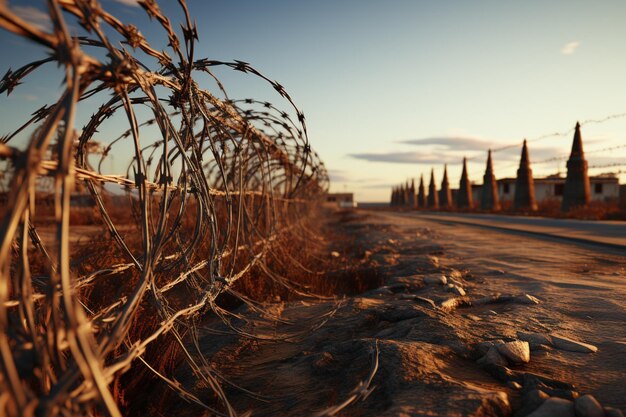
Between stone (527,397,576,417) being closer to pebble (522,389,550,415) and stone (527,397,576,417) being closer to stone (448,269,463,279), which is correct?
pebble (522,389,550,415)

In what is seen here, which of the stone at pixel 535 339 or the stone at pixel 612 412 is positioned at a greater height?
the stone at pixel 612 412

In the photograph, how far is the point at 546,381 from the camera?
144cm

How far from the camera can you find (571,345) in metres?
1.79

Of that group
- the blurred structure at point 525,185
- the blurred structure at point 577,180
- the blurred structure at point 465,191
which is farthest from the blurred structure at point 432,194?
the blurred structure at point 577,180

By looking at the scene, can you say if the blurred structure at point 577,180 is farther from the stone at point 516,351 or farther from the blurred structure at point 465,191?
the stone at point 516,351

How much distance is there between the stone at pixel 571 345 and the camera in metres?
1.75

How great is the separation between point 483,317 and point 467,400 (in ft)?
3.84

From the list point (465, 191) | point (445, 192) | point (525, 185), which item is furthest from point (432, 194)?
point (525, 185)

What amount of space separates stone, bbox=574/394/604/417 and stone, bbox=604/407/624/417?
24 mm

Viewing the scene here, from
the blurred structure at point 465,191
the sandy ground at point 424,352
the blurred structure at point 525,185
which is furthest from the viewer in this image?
the blurred structure at point 465,191

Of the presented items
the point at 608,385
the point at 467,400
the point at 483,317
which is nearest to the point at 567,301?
the point at 483,317

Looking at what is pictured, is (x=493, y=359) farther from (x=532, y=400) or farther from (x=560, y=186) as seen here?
Result: (x=560, y=186)

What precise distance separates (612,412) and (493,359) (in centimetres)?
45

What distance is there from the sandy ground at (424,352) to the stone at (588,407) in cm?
10
